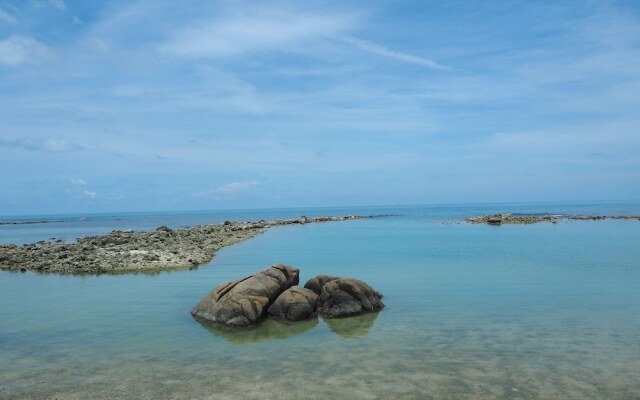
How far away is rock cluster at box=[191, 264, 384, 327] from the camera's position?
19.5 metres

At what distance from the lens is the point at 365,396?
39.1 feet

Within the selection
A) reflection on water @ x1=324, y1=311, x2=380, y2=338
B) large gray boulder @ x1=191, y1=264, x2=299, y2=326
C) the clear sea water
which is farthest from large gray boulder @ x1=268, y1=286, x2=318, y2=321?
reflection on water @ x1=324, y1=311, x2=380, y2=338

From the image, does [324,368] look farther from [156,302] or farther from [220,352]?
[156,302]

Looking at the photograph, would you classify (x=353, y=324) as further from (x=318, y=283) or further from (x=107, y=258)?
(x=107, y=258)

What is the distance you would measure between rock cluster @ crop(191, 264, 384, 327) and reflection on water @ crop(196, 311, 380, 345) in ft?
1.11

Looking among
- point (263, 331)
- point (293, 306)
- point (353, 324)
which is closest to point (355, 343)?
point (353, 324)

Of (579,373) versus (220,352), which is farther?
(220,352)

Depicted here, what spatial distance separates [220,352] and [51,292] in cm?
1573

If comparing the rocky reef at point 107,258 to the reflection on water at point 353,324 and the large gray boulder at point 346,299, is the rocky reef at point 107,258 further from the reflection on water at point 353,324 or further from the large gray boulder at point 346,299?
the reflection on water at point 353,324

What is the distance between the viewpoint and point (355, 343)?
16.5 metres

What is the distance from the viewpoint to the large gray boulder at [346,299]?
2044cm

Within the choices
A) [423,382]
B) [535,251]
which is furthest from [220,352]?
[535,251]

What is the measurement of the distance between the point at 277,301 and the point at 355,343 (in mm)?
4997

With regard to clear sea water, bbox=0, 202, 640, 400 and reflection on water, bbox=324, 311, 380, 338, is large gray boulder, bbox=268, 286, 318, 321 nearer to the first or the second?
clear sea water, bbox=0, 202, 640, 400
